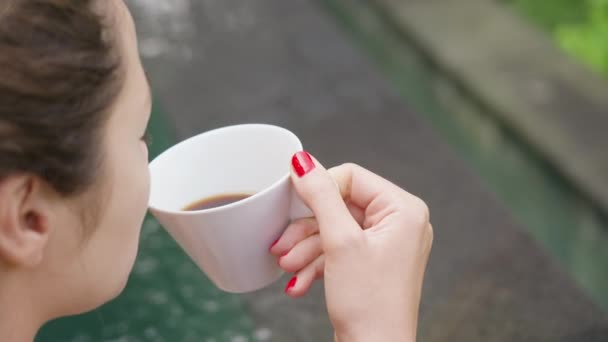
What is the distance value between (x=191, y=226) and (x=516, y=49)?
105 inches

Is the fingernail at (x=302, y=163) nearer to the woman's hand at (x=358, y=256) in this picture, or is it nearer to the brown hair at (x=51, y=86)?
the woman's hand at (x=358, y=256)

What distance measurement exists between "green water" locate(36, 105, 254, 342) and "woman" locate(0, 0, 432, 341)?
0.51 meters

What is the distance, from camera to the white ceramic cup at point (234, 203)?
1.10 metres

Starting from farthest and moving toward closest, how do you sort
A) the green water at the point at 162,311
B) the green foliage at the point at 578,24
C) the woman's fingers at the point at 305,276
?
the green foliage at the point at 578,24 < the green water at the point at 162,311 < the woman's fingers at the point at 305,276

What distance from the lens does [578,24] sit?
3744 millimetres

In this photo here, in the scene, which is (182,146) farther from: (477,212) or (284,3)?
(284,3)

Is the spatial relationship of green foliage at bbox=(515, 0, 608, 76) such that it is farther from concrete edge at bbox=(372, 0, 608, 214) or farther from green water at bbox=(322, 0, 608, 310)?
green water at bbox=(322, 0, 608, 310)

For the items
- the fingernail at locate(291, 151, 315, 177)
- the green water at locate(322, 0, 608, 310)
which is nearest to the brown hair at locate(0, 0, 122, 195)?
the fingernail at locate(291, 151, 315, 177)

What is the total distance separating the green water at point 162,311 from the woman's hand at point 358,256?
0.51 meters

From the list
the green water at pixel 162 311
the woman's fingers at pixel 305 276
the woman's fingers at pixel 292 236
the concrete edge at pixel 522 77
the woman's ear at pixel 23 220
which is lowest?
the concrete edge at pixel 522 77

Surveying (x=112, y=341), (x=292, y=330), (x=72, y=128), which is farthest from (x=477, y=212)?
(x=72, y=128)

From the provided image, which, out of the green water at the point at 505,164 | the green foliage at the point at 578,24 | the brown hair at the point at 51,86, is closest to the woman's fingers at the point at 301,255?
the brown hair at the point at 51,86

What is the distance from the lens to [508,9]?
3.82 meters

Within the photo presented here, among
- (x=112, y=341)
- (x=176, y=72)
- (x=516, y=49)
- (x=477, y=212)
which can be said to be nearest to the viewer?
(x=112, y=341)
